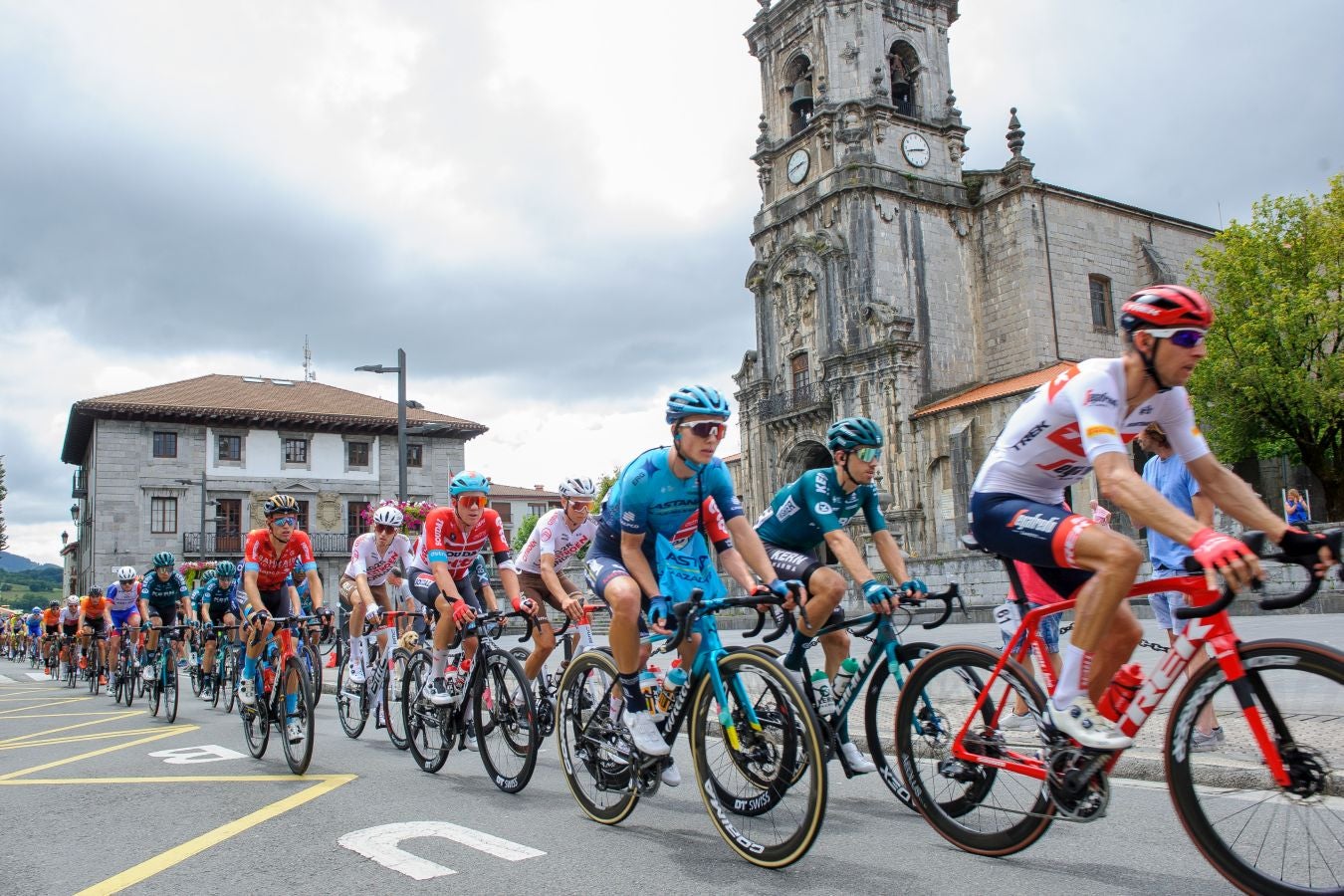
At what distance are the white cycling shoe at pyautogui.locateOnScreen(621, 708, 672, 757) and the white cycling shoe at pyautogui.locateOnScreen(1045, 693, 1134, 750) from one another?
6.16ft

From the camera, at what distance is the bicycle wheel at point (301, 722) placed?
7.07 metres

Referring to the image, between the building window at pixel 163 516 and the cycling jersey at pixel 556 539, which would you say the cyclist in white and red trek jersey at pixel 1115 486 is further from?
the building window at pixel 163 516

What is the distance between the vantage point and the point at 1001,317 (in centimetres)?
4309

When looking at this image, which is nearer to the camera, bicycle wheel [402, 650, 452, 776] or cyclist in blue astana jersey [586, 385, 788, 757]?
cyclist in blue astana jersey [586, 385, 788, 757]

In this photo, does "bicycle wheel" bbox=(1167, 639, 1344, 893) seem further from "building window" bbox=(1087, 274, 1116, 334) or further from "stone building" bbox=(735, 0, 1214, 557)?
"building window" bbox=(1087, 274, 1116, 334)

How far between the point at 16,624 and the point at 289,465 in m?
14.4

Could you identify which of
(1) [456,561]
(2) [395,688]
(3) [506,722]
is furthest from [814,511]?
(2) [395,688]

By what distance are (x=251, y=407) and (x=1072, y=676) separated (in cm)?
5332

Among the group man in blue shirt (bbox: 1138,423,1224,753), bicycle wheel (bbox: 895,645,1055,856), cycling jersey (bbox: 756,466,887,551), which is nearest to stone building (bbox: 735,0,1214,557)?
man in blue shirt (bbox: 1138,423,1224,753)

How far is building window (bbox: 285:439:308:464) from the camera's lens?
172ft

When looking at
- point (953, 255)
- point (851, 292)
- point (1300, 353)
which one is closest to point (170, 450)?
point (851, 292)

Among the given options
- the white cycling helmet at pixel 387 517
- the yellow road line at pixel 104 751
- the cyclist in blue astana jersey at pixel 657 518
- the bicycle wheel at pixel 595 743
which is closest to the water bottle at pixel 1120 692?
the cyclist in blue astana jersey at pixel 657 518

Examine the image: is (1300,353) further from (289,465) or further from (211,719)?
(289,465)

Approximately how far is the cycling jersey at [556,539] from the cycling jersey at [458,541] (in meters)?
0.51
